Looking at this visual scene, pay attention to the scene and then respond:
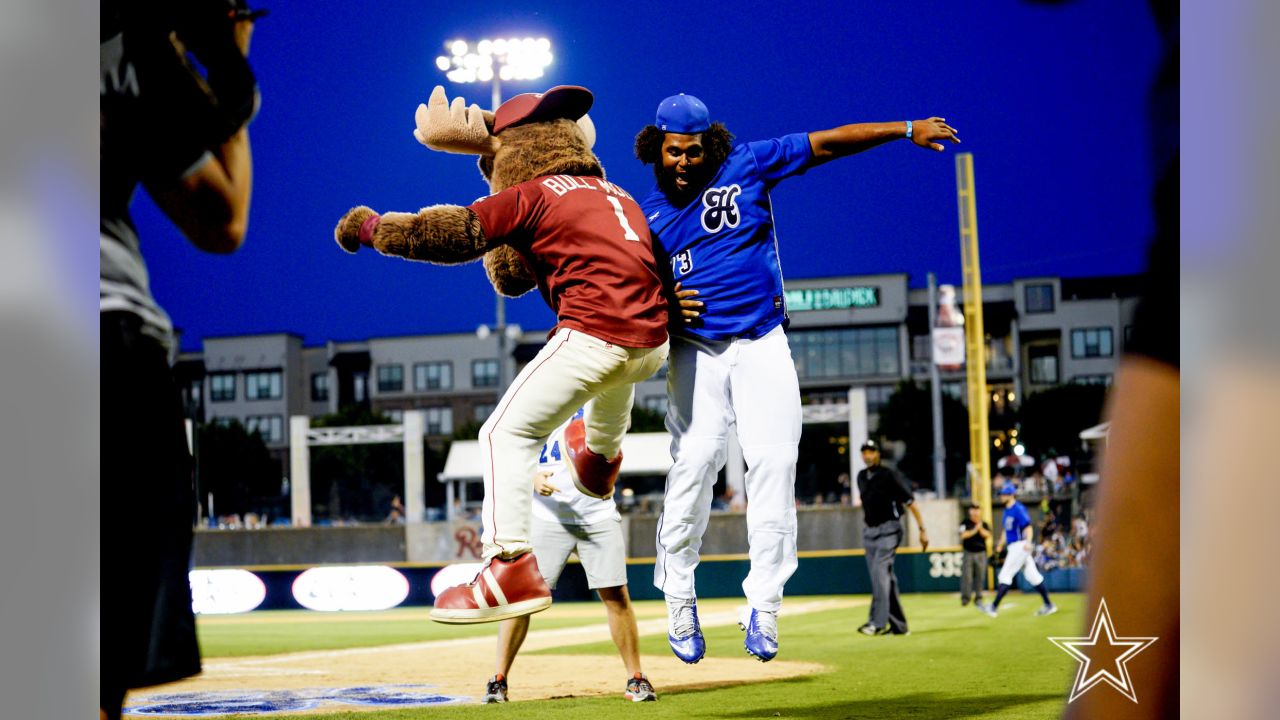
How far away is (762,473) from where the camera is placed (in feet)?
12.8

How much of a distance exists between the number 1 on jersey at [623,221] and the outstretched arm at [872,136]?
0.77 m

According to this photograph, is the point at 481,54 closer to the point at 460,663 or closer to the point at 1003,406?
the point at 460,663

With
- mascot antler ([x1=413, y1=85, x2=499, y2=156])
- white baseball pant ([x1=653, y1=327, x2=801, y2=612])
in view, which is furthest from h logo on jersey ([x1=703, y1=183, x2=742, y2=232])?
mascot antler ([x1=413, y1=85, x2=499, y2=156])

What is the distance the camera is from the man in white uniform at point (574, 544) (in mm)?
5020

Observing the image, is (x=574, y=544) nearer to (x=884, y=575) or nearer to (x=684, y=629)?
(x=684, y=629)

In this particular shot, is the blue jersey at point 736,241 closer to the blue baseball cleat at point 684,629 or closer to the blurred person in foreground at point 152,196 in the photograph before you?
the blue baseball cleat at point 684,629

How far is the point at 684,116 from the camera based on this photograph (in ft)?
13.3

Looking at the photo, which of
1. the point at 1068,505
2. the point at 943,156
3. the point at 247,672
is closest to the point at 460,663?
the point at 247,672

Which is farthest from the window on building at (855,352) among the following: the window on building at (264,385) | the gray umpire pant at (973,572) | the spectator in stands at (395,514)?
the window on building at (264,385)

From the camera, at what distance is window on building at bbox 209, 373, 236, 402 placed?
6.30 metres

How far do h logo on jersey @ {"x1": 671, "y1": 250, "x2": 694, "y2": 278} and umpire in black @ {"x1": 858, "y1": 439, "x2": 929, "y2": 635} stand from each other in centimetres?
450
